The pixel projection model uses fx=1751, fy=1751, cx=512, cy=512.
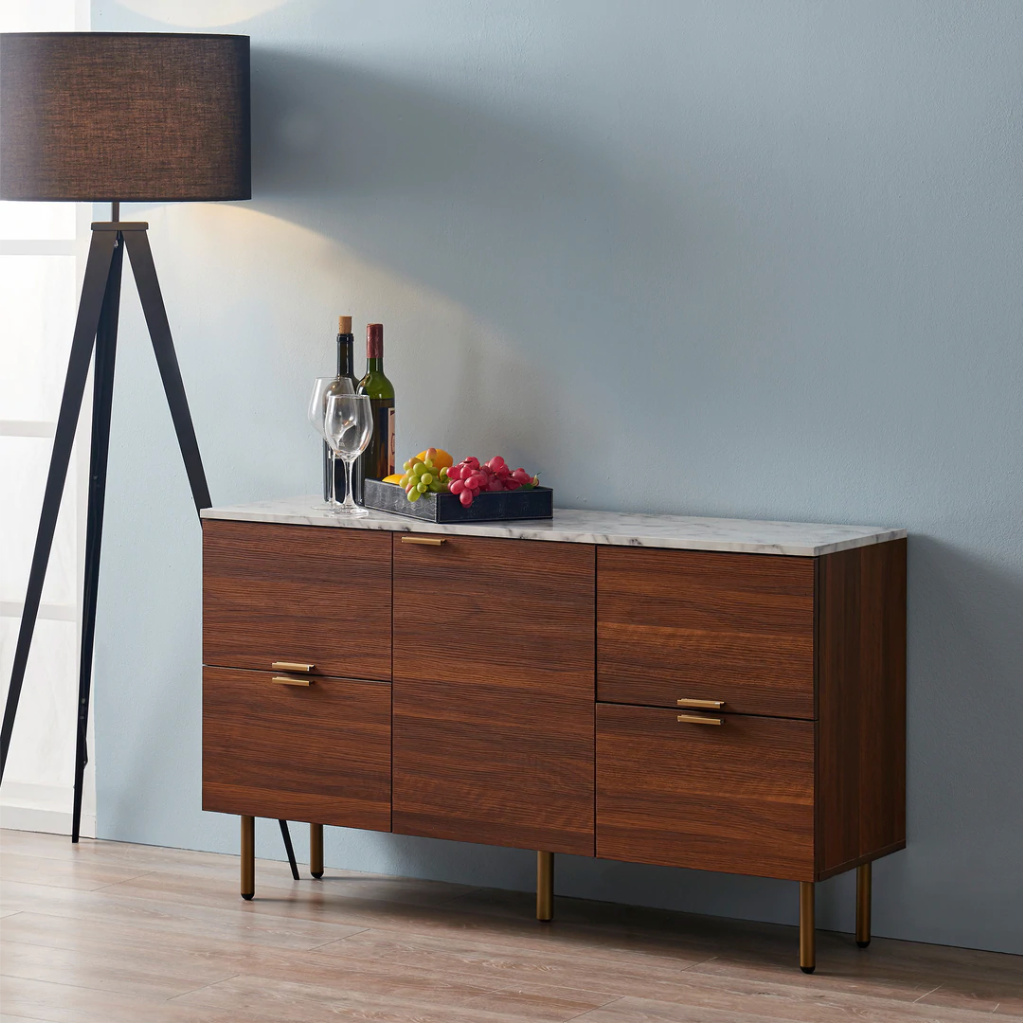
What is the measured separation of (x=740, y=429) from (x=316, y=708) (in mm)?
1000

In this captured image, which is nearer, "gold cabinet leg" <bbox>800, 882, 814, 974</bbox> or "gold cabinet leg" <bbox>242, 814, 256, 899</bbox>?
"gold cabinet leg" <bbox>800, 882, 814, 974</bbox>

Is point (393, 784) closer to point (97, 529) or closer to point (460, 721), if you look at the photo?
point (460, 721)

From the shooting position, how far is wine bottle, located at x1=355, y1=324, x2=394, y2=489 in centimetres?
357

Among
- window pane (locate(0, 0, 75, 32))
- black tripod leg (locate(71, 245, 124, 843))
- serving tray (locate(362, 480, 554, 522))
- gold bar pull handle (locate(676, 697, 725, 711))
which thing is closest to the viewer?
gold bar pull handle (locate(676, 697, 725, 711))

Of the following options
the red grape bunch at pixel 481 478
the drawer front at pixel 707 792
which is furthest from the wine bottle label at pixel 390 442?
the drawer front at pixel 707 792

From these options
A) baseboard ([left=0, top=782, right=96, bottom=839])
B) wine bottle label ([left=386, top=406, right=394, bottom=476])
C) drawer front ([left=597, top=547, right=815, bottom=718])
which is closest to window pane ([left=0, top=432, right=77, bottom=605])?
baseboard ([left=0, top=782, right=96, bottom=839])

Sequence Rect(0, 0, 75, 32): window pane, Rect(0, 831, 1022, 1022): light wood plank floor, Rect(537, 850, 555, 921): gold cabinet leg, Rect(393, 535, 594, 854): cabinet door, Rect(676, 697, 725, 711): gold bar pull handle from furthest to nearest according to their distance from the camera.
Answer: Rect(0, 0, 75, 32): window pane
Rect(537, 850, 555, 921): gold cabinet leg
Rect(393, 535, 594, 854): cabinet door
Rect(676, 697, 725, 711): gold bar pull handle
Rect(0, 831, 1022, 1022): light wood plank floor

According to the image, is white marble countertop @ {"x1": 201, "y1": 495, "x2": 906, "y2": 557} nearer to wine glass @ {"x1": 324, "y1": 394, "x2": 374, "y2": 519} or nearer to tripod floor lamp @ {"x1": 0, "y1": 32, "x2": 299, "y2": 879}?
wine glass @ {"x1": 324, "y1": 394, "x2": 374, "y2": 519}

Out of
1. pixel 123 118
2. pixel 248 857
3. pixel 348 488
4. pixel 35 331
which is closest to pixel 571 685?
pixel 348 488

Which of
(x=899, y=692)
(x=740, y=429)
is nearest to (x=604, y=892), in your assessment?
(x=899, y=692)

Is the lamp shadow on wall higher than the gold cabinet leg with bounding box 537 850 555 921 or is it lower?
higher

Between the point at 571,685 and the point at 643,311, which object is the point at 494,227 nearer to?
the point at 643,311

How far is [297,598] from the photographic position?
3457mm

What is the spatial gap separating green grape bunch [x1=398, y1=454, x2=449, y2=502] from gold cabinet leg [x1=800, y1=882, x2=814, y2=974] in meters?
1.00
